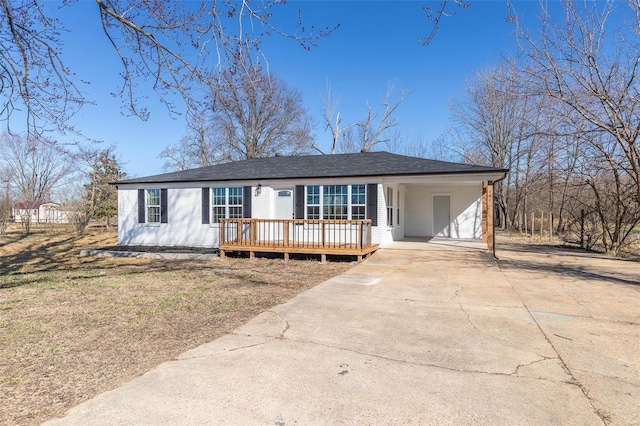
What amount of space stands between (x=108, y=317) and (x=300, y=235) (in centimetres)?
821

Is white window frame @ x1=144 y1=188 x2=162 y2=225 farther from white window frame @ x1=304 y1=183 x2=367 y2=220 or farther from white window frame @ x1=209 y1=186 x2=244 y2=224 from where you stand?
white window frame @ x1=304 y1=183 x2=367 y2=220

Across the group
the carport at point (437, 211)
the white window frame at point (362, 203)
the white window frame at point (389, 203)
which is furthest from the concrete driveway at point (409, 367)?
the carport at point (437, 211)

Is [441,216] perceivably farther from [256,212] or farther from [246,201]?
[246,201]

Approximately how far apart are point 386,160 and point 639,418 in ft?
38.0

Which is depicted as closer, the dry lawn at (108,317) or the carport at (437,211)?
the dry lawn at (108,317)

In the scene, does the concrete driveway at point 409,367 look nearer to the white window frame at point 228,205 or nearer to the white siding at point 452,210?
the white window frame at point 228,205

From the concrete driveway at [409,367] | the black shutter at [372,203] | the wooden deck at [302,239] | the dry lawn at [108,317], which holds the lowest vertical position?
the concrete driveway at [409,367]

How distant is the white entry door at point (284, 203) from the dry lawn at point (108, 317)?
358 centimetres

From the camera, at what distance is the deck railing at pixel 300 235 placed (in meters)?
10.2

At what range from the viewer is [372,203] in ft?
38.0

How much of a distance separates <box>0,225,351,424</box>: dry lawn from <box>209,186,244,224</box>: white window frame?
3.83 metres

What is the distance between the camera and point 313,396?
2668 mm

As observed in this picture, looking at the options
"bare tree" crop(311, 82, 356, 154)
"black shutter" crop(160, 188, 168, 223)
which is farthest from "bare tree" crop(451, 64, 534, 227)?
"black shutter" crop(160, 188, 168, 223)

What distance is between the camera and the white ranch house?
11.1 meters
